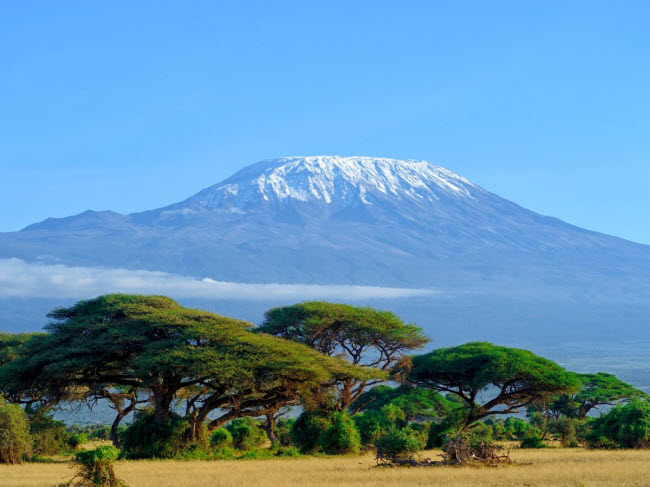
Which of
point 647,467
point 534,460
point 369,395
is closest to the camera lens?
point 647,467

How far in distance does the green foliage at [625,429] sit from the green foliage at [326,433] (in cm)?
1168

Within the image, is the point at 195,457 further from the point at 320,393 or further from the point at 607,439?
the point at 607,439

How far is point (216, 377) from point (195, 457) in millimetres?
3366

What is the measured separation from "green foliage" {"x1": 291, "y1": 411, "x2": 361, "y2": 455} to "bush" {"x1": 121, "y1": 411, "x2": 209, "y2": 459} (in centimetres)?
496

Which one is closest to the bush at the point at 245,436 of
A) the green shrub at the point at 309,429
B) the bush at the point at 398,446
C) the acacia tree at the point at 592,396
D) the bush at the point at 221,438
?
the bush at the point at 221,438

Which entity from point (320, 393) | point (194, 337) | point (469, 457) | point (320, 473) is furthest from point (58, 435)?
point (469, 457)

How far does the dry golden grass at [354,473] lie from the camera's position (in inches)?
1022

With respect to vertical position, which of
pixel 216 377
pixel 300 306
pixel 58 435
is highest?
pixel 300 306

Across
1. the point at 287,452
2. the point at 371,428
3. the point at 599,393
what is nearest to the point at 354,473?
the point at 287,452

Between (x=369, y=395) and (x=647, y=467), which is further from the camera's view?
(x=369, y=395)

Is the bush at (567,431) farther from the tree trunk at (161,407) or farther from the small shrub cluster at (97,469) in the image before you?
the small shrub cluster at (97,469)

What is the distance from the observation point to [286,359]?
3669cm

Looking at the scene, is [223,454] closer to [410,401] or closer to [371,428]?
[371,428]

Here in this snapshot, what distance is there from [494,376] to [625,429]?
842 centimetres
